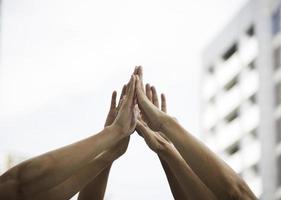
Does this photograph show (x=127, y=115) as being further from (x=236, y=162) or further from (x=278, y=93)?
(x=236, y=162)

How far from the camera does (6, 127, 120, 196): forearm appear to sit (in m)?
2.01

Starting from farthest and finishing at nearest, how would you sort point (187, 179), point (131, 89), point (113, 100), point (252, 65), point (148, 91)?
point (252, 65)
point (148, 91)
point (113, 100)
point (131, 89)
point (187, 179)

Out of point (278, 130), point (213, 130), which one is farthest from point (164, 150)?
point (213, 130)

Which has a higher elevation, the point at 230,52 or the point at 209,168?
the point at 230,52

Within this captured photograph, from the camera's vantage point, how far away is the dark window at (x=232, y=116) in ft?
80.2

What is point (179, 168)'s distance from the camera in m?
2.37

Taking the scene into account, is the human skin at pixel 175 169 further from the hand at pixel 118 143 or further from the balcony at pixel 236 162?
the balcony at pixel 236 162

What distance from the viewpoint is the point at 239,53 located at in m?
24.4

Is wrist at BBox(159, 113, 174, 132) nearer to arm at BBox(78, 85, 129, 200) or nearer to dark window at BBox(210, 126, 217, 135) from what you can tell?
arm at BBox(78, 85, 129, 200)

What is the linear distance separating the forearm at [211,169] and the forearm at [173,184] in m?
0.35

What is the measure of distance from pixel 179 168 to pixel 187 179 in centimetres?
8

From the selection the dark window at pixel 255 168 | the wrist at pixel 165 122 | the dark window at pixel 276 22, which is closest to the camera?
the wrist at pixel 165 122

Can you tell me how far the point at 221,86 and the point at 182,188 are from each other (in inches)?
934

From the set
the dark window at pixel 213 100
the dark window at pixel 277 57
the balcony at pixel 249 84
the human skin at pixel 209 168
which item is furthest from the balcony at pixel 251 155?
the human skin at pixel 209 168
